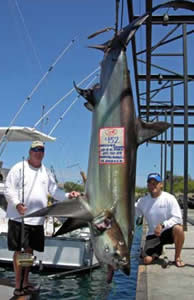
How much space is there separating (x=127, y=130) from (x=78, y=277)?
21.8 ft

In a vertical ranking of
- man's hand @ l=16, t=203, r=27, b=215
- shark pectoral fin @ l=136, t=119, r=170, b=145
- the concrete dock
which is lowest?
the concrete dock

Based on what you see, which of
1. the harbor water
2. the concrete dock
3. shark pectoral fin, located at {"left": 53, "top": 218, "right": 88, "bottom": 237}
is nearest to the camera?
shark pectoral fin, located at {"left": 53, "top": 218, "right": 88, "bottom": 237}

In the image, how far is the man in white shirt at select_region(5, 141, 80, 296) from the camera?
3.98 m

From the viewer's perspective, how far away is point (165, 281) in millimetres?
→ 4770

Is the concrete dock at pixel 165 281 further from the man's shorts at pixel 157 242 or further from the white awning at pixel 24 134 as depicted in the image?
the white awning at pixel 24 134

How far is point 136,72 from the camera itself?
8938mm

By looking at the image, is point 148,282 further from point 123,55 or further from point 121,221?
point 123,55

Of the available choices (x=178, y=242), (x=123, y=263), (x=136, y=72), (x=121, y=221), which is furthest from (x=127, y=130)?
(x=136, y=72)

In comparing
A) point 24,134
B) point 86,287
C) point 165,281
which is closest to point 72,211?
point 165,281

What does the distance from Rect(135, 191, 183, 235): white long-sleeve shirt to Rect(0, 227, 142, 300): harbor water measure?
5.40ft

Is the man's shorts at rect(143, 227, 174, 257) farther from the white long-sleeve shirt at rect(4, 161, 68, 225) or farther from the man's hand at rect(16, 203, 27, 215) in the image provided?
the man's hand at rect(16, 203, 27, 215)

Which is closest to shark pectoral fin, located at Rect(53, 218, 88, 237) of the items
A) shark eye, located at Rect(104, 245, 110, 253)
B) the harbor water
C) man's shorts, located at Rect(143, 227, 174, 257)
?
shark eye, located at Rect(104, 245, 110, 253)

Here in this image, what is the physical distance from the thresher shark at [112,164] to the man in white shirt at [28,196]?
866 mm

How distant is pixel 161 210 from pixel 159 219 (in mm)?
126
